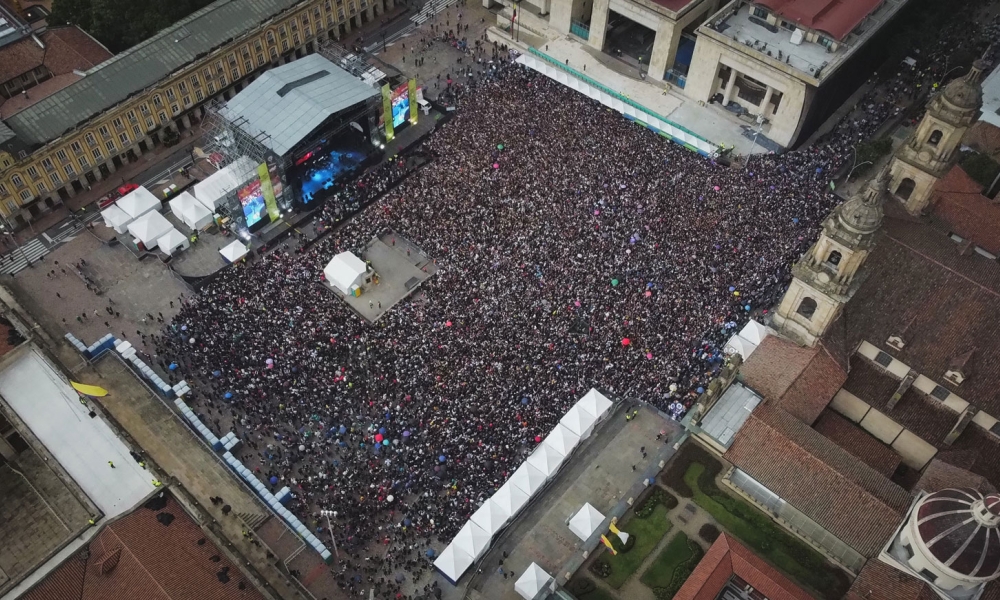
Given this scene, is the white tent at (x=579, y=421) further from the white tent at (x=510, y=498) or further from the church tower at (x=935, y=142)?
the church tower at (x=935, y=142)

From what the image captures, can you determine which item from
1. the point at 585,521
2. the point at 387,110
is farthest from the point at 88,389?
the point at 387,110

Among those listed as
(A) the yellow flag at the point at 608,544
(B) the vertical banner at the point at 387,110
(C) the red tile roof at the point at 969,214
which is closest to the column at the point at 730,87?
(C) the red tile roof at the point at 969,214

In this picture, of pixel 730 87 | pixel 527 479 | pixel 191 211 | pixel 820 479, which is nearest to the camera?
pixel 820 479

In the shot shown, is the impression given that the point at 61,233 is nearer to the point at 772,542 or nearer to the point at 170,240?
the point at 170,240

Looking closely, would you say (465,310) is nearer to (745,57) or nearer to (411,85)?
(411,85)

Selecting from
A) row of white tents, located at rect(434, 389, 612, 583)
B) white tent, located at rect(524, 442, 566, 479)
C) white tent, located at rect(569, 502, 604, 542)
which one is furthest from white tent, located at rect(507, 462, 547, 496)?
white tent, located at rect(569, 502, 604, 542)

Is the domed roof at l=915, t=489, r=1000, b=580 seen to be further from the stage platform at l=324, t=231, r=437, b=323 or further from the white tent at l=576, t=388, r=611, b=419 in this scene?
the stage platform at l=324, t=231, r=437, b=323
